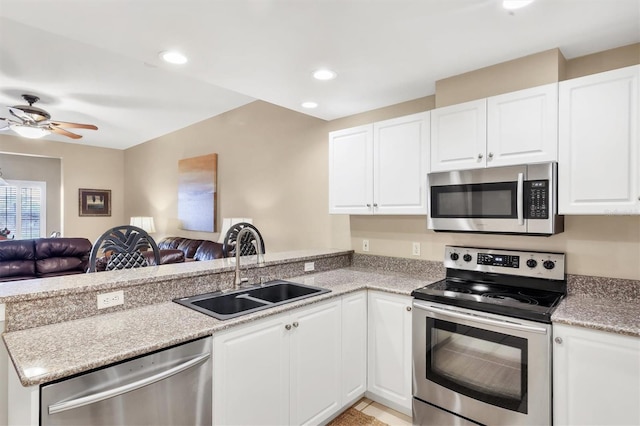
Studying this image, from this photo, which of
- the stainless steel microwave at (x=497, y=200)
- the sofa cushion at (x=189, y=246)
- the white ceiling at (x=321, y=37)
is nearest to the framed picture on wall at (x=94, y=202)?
the sofa cushion at (x=189, y=246)

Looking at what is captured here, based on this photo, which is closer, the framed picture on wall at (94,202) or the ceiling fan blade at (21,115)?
the ceiling fan blade at (21,115)

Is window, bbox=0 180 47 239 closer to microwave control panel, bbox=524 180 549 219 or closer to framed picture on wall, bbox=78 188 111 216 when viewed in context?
framed picture on wall, bbox=78 188 111 216

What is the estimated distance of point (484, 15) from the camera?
169cm

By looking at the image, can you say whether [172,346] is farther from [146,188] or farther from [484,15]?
[146,188]

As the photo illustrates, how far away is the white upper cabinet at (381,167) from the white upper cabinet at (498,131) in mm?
146

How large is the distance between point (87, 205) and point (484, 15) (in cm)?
758

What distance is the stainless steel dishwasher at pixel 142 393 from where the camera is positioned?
45.4 inches

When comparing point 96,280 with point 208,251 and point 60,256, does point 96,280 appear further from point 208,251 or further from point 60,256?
point 60,256

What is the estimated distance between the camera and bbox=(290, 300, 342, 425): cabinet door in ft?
6.46

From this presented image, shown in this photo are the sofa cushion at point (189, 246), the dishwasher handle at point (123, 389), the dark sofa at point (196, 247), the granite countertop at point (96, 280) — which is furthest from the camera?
the sofa cushion at point (189, 246)

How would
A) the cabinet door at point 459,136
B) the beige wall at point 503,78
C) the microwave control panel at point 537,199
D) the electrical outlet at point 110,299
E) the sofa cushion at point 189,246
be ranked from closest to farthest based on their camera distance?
the electrical outlet at point 110,299 → the microwave control panel at point 537,199 → the beige wall at point 503,78 → the cabinet door at point 459,136 → the sofa cushion at point 189,246

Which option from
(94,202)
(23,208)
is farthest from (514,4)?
(23,208)

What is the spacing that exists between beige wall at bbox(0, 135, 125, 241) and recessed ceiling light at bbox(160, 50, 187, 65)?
236 inches

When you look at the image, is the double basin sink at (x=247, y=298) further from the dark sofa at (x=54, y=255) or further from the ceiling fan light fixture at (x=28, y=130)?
the ceiling fan light fixture at (x=28, y=130)
